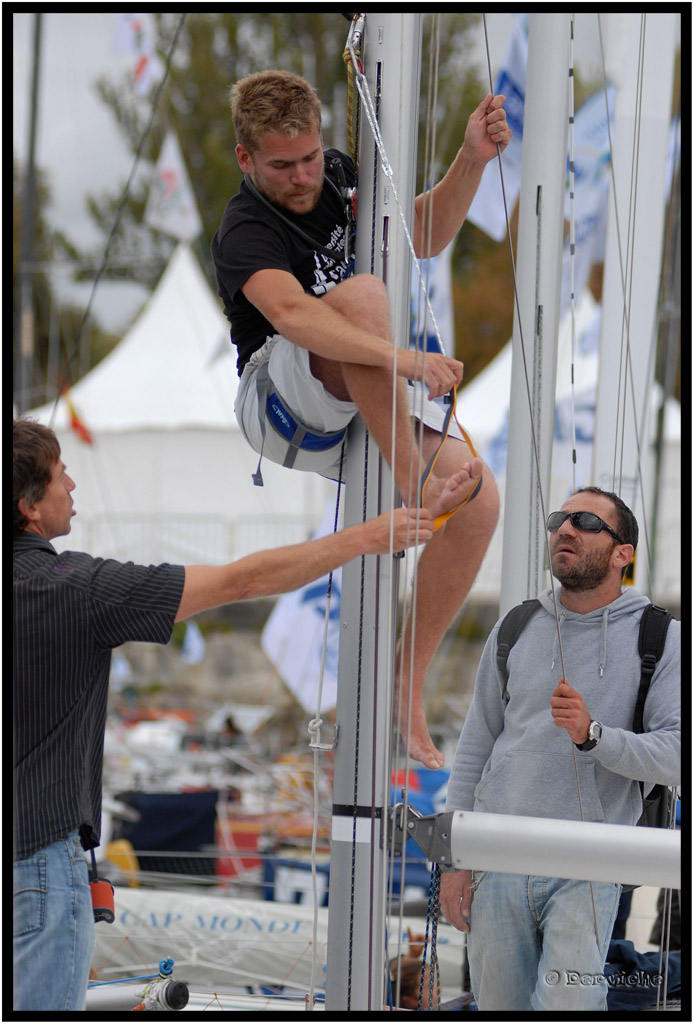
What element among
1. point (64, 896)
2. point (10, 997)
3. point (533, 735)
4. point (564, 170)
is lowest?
point (10, 997)

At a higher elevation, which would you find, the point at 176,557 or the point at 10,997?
the point at 176,557

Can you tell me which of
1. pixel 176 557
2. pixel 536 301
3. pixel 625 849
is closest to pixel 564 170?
pixel 536 301

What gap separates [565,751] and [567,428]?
4321 mm

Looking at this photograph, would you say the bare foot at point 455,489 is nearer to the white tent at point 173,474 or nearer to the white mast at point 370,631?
the white mast at point 370,631

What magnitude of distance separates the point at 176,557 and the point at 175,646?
506cm

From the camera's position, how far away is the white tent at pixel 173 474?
1134 cm

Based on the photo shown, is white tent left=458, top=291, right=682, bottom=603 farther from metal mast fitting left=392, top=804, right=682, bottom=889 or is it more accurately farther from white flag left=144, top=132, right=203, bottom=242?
metal mast fitting left=392, top=804, right=682, bottom=889

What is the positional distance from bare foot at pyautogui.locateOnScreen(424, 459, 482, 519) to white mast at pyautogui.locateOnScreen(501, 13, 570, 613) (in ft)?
3.69

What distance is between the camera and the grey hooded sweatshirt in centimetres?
245

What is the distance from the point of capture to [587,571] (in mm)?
2680

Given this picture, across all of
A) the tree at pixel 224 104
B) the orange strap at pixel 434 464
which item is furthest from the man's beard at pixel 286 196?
the tree at pixel 224 104

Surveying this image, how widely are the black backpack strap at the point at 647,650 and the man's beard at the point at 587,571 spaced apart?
15 centimetres

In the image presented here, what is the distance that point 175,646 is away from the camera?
16.5m

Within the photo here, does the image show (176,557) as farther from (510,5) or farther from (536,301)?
(510,5)
